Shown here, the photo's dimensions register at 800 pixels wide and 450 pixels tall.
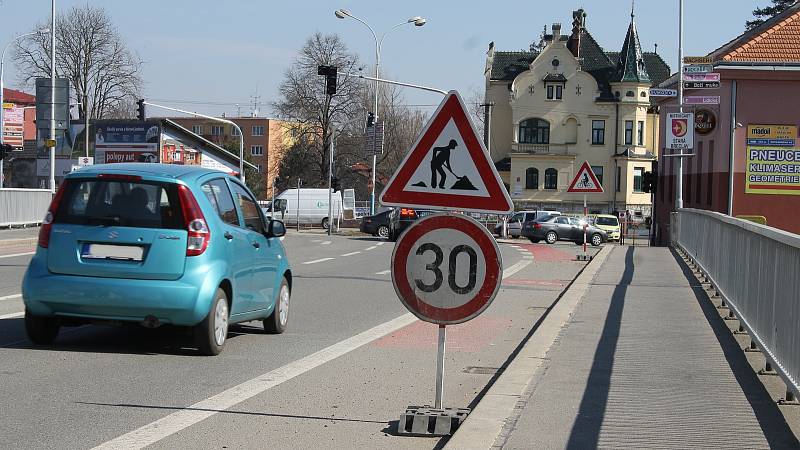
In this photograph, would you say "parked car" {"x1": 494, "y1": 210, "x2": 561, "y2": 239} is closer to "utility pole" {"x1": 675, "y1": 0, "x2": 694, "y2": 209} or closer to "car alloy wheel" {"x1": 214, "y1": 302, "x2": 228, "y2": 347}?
"utility pole" {"x1": 675, "y1": 0, "x2": 694, "y2": 209}

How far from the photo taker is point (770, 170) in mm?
40250

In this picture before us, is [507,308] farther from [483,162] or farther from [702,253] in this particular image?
[483,162]

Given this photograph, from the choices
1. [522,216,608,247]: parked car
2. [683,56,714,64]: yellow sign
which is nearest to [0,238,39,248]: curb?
[683,56,714,64]: yellow sign

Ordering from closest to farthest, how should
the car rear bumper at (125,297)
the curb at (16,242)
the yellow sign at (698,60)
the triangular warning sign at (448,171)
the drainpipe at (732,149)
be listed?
the triangular warning sign at (448,171) < the car rear bumper at (125,297) < the curb at (16,242) < the yellow sign at (698,60) < the drainpipe at (732,149)

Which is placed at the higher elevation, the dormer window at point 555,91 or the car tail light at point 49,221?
the dormer window at point 555,91

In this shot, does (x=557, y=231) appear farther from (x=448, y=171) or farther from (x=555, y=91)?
(x=448, y=171)

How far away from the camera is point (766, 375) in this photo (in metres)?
8.51

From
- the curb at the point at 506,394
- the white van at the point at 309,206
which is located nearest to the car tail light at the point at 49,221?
the curb at the point at 506,394

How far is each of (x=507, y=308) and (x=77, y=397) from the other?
912cm

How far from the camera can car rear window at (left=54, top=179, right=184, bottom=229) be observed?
9172 millimetres

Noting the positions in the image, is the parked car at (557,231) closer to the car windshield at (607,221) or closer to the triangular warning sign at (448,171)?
the car windshield at (607,221)

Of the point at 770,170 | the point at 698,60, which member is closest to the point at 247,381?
the point at 698,60

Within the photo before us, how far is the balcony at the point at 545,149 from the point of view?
289 ft

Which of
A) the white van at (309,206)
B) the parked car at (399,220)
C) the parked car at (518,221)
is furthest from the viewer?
the white van at (309,206)
